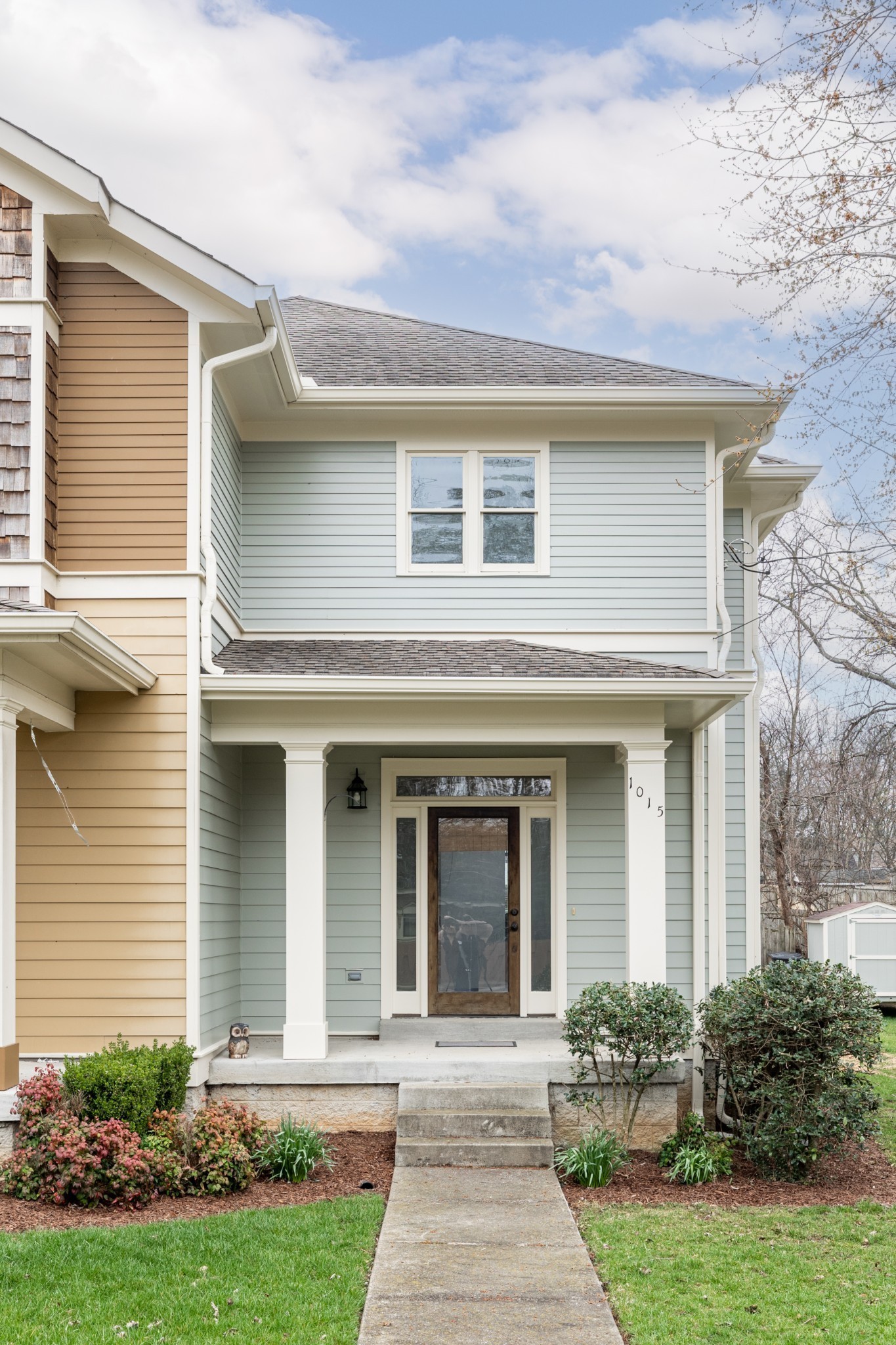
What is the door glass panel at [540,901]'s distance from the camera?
10617mm

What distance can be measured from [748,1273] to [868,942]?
12.8 m

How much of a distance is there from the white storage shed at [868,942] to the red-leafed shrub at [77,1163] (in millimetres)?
13040

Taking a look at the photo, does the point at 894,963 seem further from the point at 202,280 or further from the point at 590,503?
the point at 202,280

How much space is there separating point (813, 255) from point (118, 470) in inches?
195

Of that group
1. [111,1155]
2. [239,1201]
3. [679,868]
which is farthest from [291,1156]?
[679,868]

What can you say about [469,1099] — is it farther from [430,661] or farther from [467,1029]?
[430,661]

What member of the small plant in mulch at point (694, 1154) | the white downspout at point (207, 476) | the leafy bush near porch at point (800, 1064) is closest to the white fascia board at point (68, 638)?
the white downspout at point (207, 476)

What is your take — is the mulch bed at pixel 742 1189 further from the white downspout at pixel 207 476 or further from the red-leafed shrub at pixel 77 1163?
the white downspout at pixel 207 476

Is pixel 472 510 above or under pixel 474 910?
above

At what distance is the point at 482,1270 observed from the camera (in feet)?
19.4

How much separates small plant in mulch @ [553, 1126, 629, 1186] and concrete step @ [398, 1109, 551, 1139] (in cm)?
25

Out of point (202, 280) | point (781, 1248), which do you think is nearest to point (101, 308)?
point (202, 280)

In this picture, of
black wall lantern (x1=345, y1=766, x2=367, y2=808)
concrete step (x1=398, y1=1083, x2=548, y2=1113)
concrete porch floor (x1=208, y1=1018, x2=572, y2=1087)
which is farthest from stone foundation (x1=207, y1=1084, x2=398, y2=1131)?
black wall lantern (x1=345, y1=766, x2=367, y2=808)

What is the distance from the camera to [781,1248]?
6.39 meters
